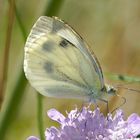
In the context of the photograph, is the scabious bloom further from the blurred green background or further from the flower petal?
the blurred green background

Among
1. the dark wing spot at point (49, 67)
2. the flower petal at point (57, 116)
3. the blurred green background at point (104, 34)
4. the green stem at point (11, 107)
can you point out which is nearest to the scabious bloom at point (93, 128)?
the flower petal at point (57, 116)

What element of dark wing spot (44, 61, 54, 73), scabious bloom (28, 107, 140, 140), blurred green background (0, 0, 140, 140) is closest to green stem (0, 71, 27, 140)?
dark wing spot (44, 61, 54, 73)

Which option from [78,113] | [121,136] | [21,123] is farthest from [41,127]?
[21,123]

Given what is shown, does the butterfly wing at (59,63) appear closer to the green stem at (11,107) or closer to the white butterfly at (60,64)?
the white butterfly at (60,64)

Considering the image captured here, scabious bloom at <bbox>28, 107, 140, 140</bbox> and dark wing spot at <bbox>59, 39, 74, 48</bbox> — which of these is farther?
dark wing spot at <bbox>59, 39, 74, 48</bbox>

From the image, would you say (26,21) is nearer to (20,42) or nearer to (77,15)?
(20,42)

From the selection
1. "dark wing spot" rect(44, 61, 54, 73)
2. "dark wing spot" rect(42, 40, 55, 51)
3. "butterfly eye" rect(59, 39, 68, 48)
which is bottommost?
"dark wing spot" rect(44, 61, 54, 73)
